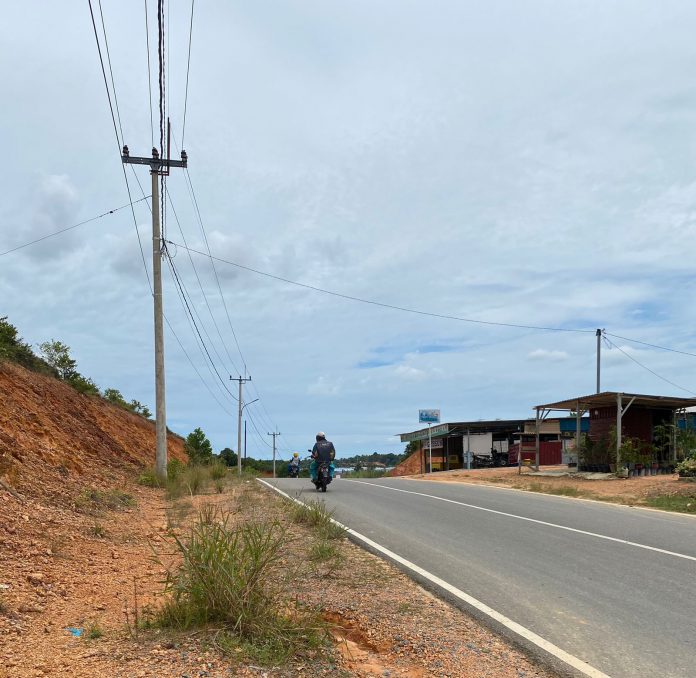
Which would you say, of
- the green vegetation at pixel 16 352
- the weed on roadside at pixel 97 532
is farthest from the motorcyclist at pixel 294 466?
the weed on roadside at pixel 97 532

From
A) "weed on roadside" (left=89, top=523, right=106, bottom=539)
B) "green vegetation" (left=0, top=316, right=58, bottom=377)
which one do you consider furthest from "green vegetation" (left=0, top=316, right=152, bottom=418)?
"weed on roadside" (left=89, top=523, right=106, bottom=539)

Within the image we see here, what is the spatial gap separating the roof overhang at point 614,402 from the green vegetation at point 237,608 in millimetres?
23020

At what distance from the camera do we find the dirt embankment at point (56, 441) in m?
11.1

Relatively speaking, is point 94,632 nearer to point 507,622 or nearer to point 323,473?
point 507,622

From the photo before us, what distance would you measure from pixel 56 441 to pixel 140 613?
458 inches

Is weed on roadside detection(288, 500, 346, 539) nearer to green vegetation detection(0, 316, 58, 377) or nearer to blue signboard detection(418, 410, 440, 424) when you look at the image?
green vegetation detection(0, 316, 58, 377)

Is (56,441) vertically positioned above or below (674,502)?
above

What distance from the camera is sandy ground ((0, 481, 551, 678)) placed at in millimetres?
4191

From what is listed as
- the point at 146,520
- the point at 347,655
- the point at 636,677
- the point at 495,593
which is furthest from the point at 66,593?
the point at 146,520

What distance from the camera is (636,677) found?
15.0 ft

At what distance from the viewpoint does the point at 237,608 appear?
15.5ft

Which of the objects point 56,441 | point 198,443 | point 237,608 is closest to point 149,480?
point 56,441

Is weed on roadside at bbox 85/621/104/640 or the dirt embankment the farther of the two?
the dirt embankment

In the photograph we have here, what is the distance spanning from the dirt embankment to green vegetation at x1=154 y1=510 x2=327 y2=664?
5880mm
